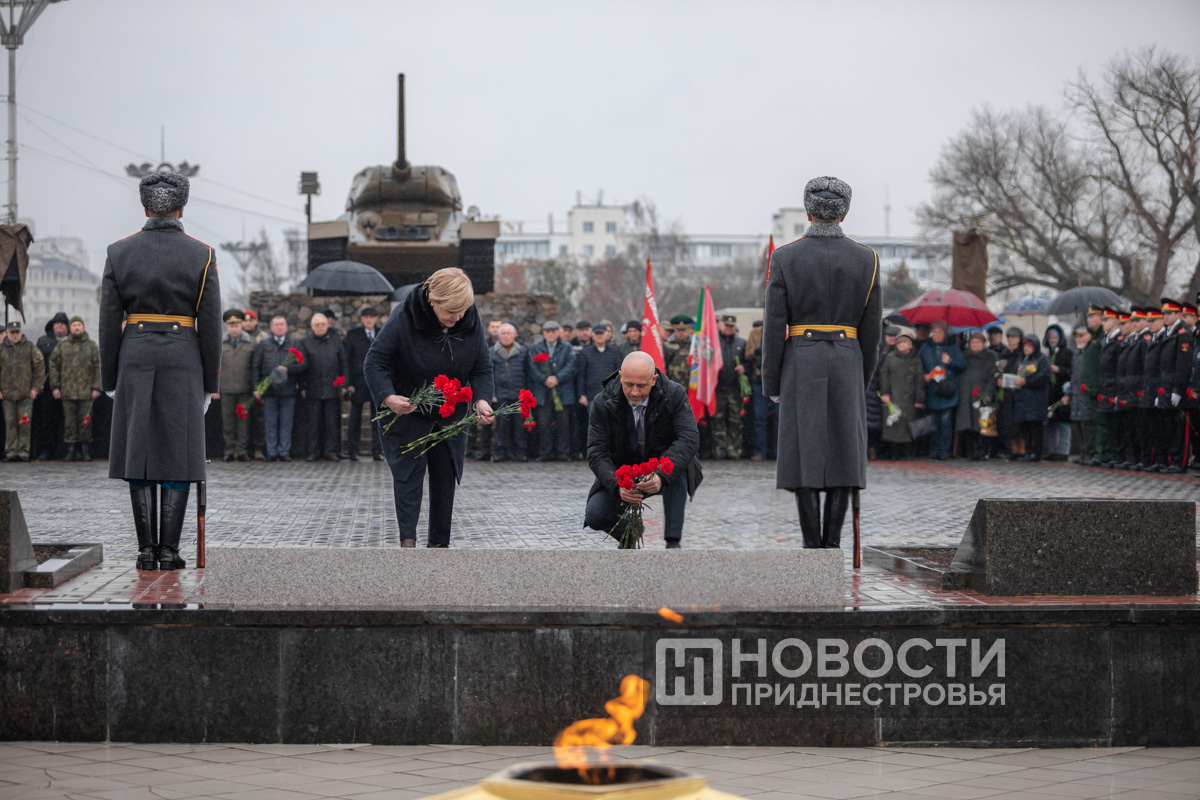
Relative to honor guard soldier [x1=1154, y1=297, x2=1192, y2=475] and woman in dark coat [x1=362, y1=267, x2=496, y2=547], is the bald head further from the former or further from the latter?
honor guard soldier [x1=1154, y1=297, x2=1192, y2=475]

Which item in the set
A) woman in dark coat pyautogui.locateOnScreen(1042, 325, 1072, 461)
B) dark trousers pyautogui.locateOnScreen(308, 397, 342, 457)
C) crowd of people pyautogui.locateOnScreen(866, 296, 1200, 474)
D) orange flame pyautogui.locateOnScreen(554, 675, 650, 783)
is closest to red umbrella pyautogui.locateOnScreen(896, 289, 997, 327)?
crowd of people pyautogui.locateOnScreen(866, 296, 1200, 474)

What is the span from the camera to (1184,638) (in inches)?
193

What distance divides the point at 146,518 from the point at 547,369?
10320mm

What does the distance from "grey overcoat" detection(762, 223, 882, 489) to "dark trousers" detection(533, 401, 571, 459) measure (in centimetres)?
1010

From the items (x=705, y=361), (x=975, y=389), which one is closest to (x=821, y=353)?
(x=705, y=361)

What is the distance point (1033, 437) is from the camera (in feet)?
56.0

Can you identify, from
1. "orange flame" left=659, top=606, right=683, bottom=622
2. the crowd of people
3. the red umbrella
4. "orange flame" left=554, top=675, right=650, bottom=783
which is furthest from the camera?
the red umbrella

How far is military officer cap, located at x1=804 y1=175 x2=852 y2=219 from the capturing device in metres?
6.41

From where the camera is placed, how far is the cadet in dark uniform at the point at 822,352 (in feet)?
20.6

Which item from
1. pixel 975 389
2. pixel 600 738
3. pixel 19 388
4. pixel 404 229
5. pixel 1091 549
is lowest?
pixel 600 738

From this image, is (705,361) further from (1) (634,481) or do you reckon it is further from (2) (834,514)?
(1) (634,481)

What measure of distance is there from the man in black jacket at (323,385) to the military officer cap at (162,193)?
9509 millimetres

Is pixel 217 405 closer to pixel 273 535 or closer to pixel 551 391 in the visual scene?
pixel 551 391

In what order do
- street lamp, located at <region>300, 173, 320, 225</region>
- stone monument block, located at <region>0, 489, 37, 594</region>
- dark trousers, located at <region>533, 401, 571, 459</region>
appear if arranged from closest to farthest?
stone monument block, located at <region>0, 489, 37, 594</region>, dark trousers, located at <region>533, 401, 571, 459</region>, street lamp, located at <region>300, 173, 320, 225</region>
